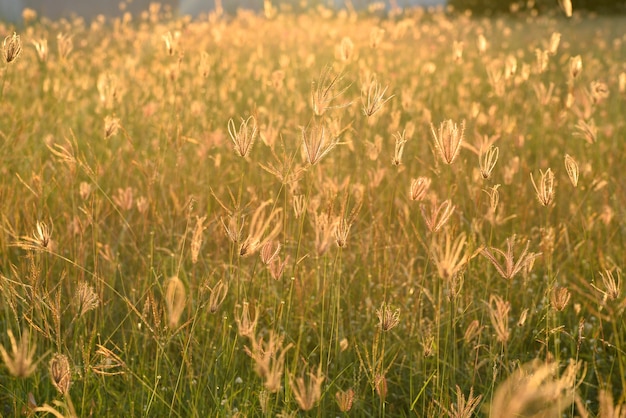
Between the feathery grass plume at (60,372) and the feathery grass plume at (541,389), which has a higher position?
the feathery grass plume at (60,372)

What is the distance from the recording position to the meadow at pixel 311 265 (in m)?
1.23

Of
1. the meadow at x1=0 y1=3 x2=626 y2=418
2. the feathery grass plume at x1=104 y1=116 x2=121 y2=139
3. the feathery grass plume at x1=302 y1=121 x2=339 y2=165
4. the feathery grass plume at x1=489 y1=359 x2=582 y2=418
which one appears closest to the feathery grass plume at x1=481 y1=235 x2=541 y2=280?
the meadow at x1=0 y1=3 x2=626 y2=418

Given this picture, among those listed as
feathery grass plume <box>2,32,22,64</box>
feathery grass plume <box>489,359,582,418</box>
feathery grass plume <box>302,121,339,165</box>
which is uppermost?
feathery grass plume <box>2,32,22,64</box>

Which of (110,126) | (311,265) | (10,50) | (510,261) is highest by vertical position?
(10,50)

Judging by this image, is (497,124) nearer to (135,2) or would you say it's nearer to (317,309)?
(317,309)

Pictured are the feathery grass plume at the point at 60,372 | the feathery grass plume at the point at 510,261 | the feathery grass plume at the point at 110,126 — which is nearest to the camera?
the feathery grass plume at the point at 60,372

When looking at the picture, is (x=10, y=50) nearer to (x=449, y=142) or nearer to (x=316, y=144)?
(x=316, y=144)

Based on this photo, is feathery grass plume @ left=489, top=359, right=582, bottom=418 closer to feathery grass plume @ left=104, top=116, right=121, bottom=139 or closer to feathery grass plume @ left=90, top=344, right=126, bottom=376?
feathery grass plume @ left=90, top=344, right=126, bottom=376

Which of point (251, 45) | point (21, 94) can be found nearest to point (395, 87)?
point (21, 94)

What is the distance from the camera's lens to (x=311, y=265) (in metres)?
2.07

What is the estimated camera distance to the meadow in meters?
1.23

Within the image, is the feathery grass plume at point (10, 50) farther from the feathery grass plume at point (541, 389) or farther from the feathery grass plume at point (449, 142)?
the feathery grass plume at point (541, 389)

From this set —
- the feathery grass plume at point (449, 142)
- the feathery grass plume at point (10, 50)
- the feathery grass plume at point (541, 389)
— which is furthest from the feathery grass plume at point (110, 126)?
the feathery grass plume at point (541, 389)

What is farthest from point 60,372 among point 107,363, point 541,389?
point 541,389
